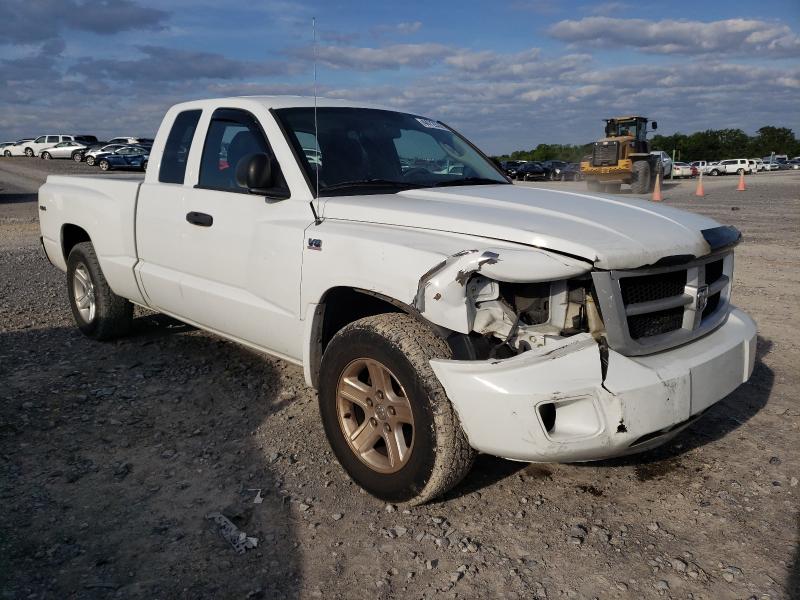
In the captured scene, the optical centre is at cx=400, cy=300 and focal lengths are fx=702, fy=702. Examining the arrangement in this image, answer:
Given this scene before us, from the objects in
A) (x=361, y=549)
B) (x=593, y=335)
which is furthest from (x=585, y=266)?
(x=361, y=549)

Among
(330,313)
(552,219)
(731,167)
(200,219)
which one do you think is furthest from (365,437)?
(731,167)

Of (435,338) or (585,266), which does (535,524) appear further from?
(585,266)

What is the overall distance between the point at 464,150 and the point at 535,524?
2641mm

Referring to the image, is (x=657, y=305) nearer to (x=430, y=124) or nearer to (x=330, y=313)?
(x=330, y=313)

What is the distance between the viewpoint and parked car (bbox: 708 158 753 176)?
59281 mm

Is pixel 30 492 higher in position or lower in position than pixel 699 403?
lower

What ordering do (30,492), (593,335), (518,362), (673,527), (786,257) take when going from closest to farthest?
(518,362) → (593,335) → (673,527) → (30,492) → (786,257)

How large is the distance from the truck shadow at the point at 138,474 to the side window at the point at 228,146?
1.38 meters

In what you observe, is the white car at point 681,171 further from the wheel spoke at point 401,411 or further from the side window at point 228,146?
the wheel spoke at point 401,411

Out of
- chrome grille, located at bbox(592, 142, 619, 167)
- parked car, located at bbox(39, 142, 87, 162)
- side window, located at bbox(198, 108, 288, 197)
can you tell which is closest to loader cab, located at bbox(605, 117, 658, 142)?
chrome grille, located at bbox(592, 142, 619, 167)

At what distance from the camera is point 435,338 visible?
298cm

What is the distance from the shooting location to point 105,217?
5258 mm

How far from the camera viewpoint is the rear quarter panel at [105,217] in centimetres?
507

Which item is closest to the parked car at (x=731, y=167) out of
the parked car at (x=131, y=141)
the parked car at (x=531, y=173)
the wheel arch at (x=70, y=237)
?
the parked car at (x=531, y=173)
